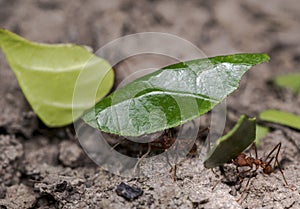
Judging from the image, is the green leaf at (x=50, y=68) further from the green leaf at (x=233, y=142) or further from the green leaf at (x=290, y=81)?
the green leaf at (x=290, y=81)

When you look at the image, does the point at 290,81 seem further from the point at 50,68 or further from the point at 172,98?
the point at 50,68

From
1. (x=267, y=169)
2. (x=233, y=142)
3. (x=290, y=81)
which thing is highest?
(x=233, y=142)

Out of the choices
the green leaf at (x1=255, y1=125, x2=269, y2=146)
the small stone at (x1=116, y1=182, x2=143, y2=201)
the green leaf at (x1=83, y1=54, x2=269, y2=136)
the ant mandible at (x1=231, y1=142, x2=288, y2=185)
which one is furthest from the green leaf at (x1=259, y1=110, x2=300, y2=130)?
the small stone at (x1=116, y1=182, x2=143, y2=201)

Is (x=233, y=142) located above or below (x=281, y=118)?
above

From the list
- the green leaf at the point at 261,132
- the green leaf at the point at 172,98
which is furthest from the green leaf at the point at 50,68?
the green leaf at the point at 261,132

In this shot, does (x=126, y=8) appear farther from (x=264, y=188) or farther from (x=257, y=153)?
(x=264, y=188)

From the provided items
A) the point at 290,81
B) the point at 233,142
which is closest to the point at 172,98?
the point at 233,142

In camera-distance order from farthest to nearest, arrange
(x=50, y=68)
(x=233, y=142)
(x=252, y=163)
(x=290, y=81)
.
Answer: (x=290, y=81), (x=50, y=68), (x=252, y=163), (x=233, y=142)
